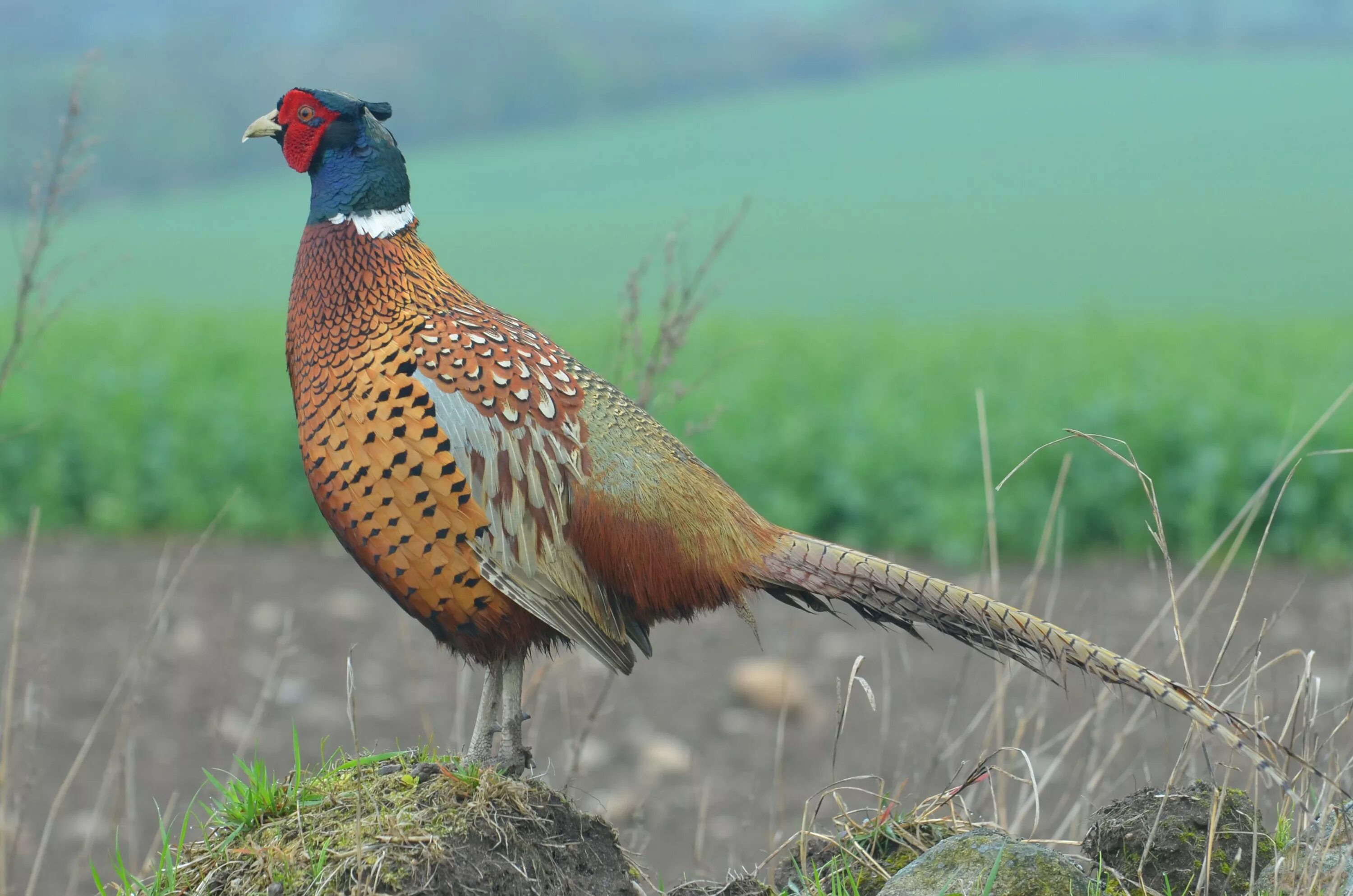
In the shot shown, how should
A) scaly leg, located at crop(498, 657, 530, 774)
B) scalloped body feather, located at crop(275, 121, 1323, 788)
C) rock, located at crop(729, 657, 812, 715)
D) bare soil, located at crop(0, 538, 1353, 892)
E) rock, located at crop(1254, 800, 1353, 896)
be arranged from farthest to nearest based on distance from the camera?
1. rock, located at crop(729, 657, 812, 715)
2. bare soil, located at crop(0, 538, 1353, 892)
3. scaly leg, located at crop(498, 657, 530, 774)
4. scalloped body feather, located at crop(275, 121, 1323, 788)
5. rock, located at crop(1254, 800, 1353, 896)


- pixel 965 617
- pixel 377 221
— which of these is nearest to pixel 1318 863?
pixel 965 617

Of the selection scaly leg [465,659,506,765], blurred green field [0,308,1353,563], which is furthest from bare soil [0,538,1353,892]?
scaly leg [465,659,506,765]

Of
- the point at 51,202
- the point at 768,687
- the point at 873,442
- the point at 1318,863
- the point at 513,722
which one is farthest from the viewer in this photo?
the point at 873,442

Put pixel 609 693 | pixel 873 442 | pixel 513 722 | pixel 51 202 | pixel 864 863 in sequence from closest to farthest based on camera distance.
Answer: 1. pixel 864 863
2. pixel 513 722
3. pixel 51 202
4. pixel 609 693
5. pixel 873 442

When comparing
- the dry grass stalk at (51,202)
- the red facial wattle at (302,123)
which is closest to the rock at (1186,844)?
the red facial wattle at (302,123)

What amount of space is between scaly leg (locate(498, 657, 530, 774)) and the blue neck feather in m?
1.15

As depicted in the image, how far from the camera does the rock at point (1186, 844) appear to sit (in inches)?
111

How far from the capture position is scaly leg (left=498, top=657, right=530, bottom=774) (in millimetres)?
3088

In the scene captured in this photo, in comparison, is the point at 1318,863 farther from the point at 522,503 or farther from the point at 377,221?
the point at 377,221

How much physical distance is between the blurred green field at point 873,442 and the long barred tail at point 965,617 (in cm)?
522

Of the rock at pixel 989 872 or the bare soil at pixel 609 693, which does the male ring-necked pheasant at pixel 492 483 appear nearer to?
the rock at pixel 989 872

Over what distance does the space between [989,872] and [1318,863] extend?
25.0 inches

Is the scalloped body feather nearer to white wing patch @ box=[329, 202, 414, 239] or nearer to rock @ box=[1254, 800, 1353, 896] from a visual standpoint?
white wing patch @ box=[329, 202, 414, 239]

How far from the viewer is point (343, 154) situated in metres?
3.16
